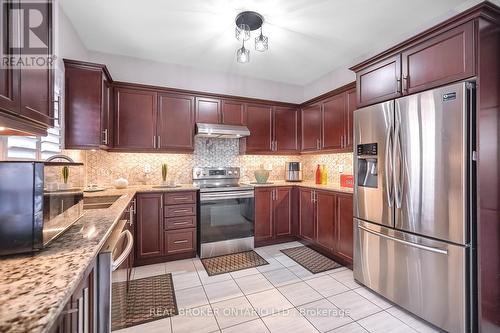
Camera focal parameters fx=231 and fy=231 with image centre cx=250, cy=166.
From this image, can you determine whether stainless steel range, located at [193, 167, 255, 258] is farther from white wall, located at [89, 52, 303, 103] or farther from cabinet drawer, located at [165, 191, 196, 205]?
white wall, located at [89, 52, 303, 103]

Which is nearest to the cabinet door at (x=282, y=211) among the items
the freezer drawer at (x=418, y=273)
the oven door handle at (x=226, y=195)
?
the oven door handle at (x=226, y=195)

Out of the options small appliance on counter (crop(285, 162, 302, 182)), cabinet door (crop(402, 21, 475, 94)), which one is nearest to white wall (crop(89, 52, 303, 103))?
small appliance on counter (crop(285, 162, 302, 182))

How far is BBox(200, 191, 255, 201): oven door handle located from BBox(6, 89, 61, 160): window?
161 cm

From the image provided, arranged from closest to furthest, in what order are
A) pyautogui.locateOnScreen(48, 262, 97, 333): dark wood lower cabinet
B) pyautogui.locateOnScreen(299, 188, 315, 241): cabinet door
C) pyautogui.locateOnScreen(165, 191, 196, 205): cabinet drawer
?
pyautogui.locateOnScreen(48, 262, 97, 333): dark wood lower cabinet
pyautogui.locateOnScreen(165, 191, 196, 205): cabinet drawer
pyautogui.locateOnScreen(299, 188, 315, 241): cabinet door

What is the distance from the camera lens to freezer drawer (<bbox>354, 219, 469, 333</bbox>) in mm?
1624

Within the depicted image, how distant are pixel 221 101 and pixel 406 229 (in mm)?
2818

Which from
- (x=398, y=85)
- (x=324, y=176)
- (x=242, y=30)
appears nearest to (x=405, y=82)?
(x=398, y=85)

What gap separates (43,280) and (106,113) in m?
2.52

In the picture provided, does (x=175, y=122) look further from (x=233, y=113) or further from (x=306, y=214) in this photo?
(x=306, y=214)

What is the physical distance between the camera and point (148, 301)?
212cm

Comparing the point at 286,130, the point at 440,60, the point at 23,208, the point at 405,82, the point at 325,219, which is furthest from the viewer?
the point at 286,130

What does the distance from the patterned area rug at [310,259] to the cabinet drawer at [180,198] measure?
5.00 ft

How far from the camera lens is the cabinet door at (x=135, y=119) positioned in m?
3.03

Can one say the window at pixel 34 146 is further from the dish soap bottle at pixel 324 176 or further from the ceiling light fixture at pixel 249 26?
the dish soap bottle at pixel 324 176
